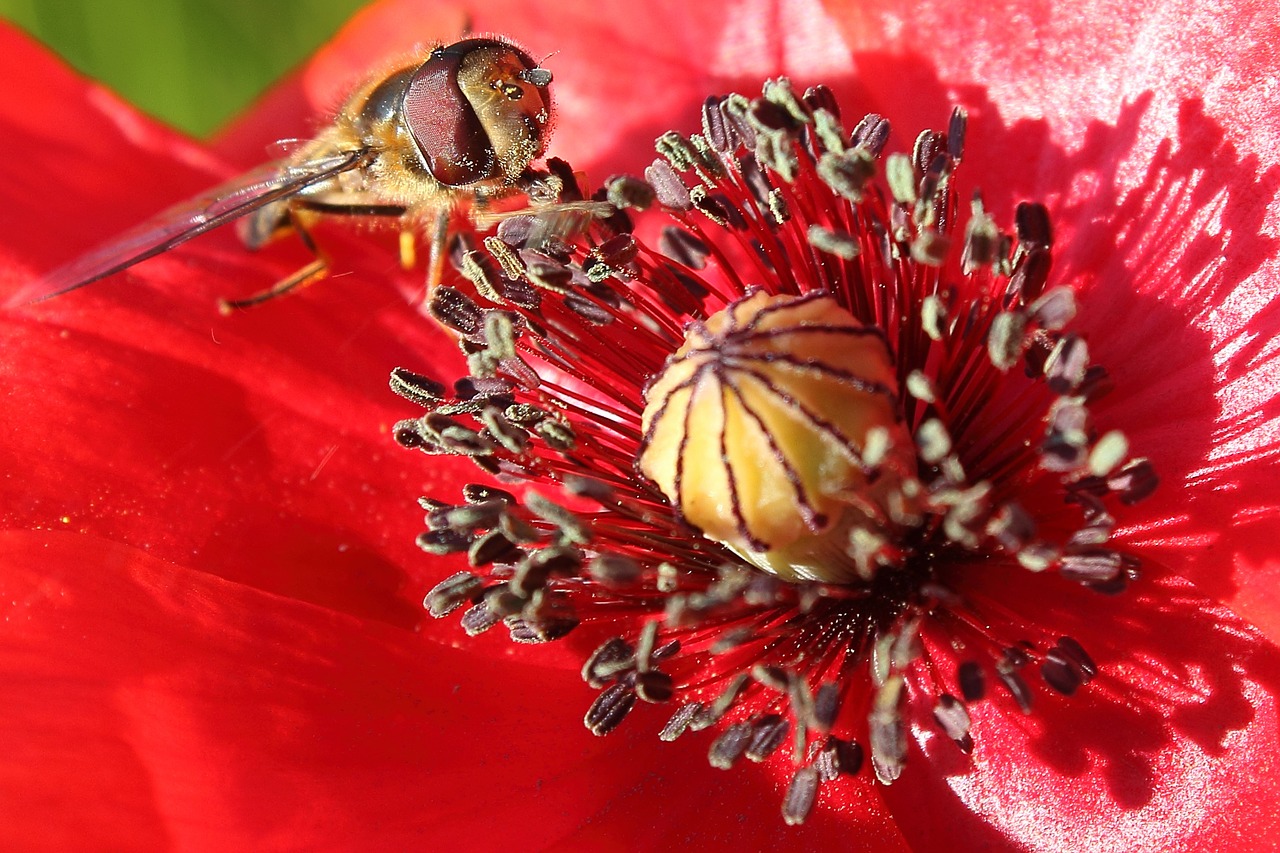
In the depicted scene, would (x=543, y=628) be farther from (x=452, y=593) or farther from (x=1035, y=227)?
(x=1035, y=227)

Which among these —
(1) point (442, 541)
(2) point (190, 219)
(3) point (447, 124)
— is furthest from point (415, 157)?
(1) point (442, 541)

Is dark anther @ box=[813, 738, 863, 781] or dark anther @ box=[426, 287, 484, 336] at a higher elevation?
dark anther @ box=[426, 287, 484, 336]

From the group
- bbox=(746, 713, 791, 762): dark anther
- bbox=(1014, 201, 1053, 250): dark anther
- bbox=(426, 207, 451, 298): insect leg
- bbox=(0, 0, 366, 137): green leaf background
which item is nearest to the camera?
bbox=(746, 713, 791, 762): dark anther

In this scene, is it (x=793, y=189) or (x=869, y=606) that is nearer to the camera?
(x=869, y=606)

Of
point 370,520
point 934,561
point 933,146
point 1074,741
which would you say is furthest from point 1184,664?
point 370,520

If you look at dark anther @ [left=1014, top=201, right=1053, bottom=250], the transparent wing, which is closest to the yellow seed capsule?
dark anther @ [left=1014, top=201, right=1053, bottom=250]

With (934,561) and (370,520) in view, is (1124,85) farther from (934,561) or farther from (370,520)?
(370,520)

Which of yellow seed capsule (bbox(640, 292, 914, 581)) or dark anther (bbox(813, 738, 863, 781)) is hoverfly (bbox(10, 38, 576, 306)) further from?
dark anther (bbox(813, 738, 863, 781))

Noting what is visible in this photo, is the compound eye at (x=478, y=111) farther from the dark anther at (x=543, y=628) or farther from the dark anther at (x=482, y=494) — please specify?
the dark anther at (x=543, y=628)
